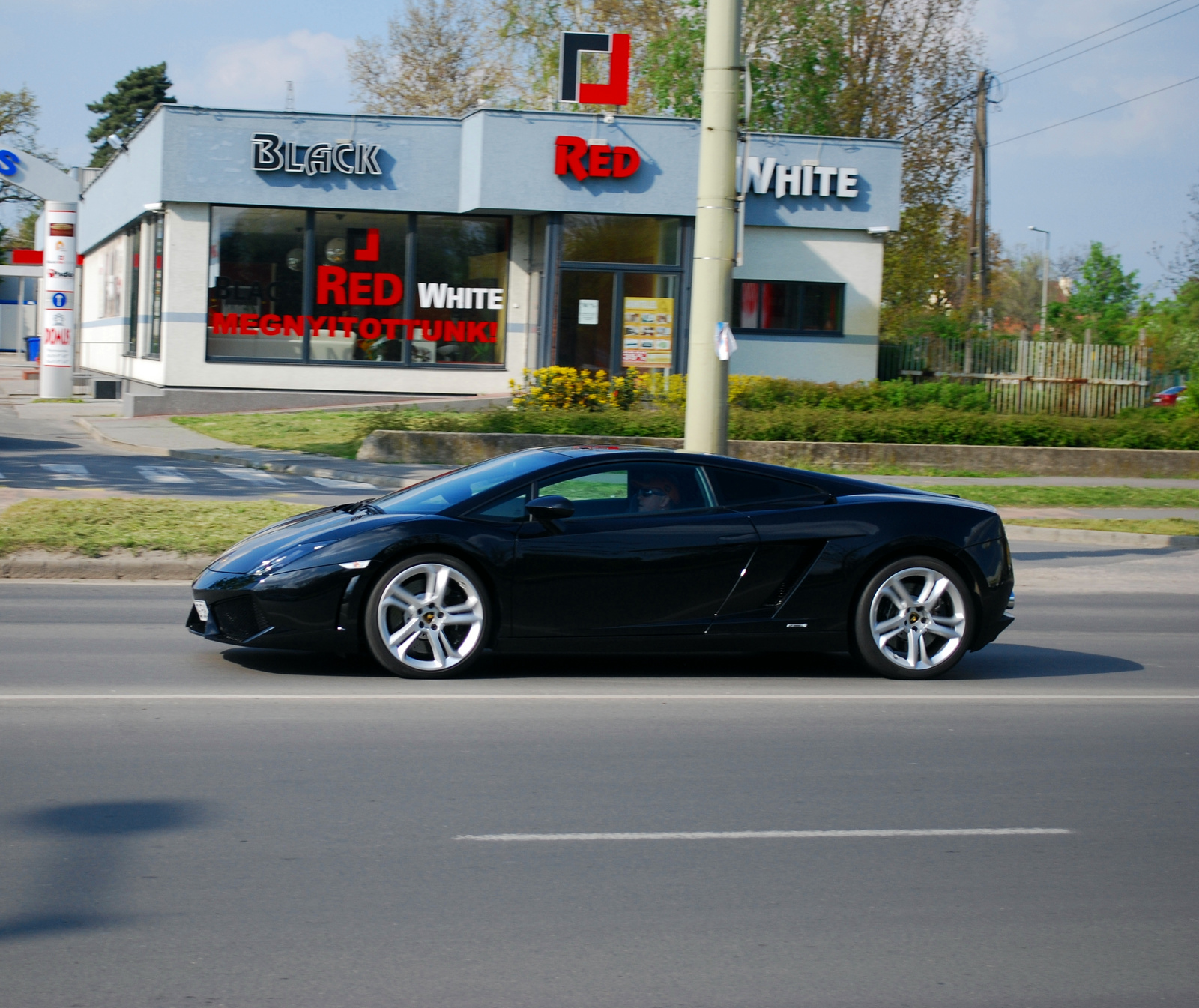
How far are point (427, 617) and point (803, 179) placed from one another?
80.1ft

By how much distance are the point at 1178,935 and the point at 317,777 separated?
324 cm

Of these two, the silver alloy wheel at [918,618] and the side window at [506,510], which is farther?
the silver alloy wheel at [918,618]

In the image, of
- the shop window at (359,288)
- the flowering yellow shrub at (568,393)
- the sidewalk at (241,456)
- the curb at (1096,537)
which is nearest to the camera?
the curb at (1096,537)

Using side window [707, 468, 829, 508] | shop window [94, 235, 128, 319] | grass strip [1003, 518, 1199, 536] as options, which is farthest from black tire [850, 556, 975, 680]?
shop window [94, 235, 128, 319]

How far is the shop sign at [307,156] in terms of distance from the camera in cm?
2883

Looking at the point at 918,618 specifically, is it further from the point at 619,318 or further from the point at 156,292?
the point at 156,292

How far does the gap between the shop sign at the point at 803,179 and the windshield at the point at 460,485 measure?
22.7 m

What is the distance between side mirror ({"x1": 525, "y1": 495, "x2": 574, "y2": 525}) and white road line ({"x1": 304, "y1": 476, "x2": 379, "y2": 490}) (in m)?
10.7

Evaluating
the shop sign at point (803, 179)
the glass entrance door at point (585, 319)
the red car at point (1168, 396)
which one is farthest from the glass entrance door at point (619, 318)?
the red car at point (1168, 396)

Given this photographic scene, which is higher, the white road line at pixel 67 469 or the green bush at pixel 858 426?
the green bush at pixel 858 426

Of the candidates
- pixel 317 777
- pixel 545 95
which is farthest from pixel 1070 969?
pixel 545 95

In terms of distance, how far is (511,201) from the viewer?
2873cm

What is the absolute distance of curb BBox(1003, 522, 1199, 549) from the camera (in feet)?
50.9

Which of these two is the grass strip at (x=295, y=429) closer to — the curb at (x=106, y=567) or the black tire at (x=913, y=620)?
the curb at (x=106, y=567)
